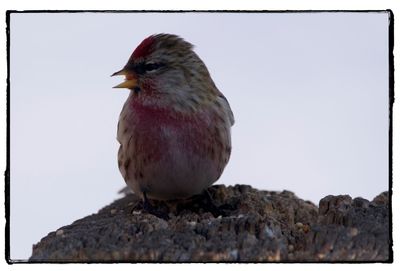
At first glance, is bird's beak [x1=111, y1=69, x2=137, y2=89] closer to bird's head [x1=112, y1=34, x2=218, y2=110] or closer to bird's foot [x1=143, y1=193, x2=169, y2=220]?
bird's head [x1=112, y1=34, x2=218, y2=110]

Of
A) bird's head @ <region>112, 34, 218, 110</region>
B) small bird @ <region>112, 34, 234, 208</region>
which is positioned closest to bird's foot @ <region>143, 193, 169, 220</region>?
small bird @ <region>112, 34, 234, 208</region>

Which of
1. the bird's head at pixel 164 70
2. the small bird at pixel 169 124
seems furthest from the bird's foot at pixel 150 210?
the bird's head at pixel 164 70

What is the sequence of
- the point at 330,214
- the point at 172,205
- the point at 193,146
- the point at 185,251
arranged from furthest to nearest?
the point at 172,205 < the point at 193,146 < the point at 330,214 < the point at 185,251

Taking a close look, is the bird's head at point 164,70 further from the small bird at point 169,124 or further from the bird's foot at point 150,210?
the bird's foot at point 150,210

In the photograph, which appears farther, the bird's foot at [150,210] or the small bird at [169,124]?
the bird's foot at [150,210]

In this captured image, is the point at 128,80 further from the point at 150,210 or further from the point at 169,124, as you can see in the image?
the point at 150,210

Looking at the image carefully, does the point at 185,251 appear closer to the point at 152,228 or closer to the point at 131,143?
the point at 152,228

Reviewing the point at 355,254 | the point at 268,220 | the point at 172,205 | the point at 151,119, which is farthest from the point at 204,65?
the point at 355,254
